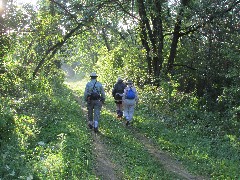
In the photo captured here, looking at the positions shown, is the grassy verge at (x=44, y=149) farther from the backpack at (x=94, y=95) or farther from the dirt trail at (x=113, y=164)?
the backpack at (x=94, y=95)

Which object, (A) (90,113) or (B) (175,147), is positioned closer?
(B) (175,147)

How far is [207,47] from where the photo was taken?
761 inches

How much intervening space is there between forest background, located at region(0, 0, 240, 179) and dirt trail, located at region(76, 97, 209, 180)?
113 centimetres

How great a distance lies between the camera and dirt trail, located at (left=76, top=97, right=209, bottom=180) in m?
9.09

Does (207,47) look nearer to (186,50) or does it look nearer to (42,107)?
(186,50)

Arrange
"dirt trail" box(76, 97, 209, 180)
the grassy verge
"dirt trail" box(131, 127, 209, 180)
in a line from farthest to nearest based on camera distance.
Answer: "dirt trail" box(131, 127, 209, 180)
"dirt trail" box(76, 97, 209, 180)
the grassy verge

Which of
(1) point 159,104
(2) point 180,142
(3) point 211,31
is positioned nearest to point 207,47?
(3) point 211,31

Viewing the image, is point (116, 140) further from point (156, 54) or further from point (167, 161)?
point (156, 54)

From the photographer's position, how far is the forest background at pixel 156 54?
13.1m

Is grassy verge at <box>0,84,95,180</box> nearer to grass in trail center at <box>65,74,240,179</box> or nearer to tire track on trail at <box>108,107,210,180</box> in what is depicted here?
grass in trail center at <box>65,74,240,179</box>

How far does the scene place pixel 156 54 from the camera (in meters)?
21.7

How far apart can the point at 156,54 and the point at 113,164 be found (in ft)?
42.1

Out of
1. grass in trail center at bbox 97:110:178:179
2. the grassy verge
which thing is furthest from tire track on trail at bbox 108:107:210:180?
the grassy verge

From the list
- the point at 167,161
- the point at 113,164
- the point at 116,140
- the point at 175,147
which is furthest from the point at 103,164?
the point at 175,147
